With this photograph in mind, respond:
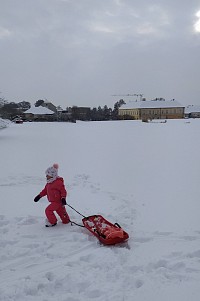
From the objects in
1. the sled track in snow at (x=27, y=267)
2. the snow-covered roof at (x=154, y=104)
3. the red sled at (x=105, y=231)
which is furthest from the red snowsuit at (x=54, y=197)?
the snow-covered roof at (x=154, y=104)

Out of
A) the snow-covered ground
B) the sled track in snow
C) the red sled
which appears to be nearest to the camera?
the snow-covered ground

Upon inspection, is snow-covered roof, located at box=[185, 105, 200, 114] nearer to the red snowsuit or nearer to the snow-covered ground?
the snow-covered ground

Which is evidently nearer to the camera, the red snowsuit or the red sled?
the red sled

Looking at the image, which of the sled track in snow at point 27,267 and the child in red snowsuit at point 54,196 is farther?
the child in red snowsuit at point 54,196

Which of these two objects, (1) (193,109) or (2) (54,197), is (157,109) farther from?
(2) (54,197)

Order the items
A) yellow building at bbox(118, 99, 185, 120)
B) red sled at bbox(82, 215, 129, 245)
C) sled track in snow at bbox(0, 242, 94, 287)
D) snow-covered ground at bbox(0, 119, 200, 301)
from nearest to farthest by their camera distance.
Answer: snow-covered ground at bbox(0, 119, 200, 301), sled track in snow at bbox(0, 242, 94, 287), red sled at bbox(82, 215, 129, 245), yellow building at bbox(118, 99, 185, 120)

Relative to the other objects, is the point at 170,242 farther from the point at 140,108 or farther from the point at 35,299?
the point at 140,108

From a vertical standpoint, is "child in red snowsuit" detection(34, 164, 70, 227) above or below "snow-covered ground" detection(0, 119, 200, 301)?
above

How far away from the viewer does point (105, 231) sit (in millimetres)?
5508

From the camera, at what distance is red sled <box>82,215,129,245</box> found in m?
5.28

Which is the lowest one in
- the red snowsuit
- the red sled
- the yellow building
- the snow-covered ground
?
the snow-covered ground

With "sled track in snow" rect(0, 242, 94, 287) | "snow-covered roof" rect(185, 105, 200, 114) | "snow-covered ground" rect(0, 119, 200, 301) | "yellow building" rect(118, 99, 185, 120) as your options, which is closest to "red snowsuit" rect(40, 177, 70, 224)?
"snow-covered ground" rect(0, 119, 200, 301)

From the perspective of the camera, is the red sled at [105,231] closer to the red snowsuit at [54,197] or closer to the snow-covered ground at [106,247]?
the snow-covered ground at [106,247]

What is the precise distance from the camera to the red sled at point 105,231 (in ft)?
17.3
